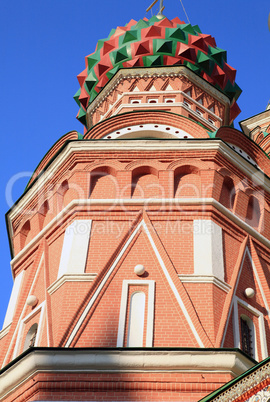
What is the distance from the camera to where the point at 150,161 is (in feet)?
40.0

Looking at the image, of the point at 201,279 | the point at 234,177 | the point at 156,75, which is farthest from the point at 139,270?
the point at 156,75

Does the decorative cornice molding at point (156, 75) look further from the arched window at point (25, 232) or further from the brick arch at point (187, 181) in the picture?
the arched window at point (25, 232)

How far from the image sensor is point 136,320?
10281 mm

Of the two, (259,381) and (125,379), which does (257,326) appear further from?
(259,381)

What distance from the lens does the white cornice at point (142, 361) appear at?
30.7 ft

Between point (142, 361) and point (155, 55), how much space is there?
8485 mm

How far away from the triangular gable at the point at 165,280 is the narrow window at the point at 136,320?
441 mm

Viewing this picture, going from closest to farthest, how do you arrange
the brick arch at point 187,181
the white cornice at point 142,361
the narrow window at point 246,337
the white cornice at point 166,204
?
the white cornice at point 142,361 < the narrow window at point 246,337 < the white cornice at point 166,204 < the brick arch at point 187,181

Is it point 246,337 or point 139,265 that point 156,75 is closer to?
point 139,265

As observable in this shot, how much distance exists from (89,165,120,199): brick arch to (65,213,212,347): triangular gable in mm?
738

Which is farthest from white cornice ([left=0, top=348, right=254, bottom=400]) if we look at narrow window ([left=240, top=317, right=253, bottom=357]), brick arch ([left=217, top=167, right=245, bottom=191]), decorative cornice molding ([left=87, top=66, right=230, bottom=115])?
decorative cornice molding ([left=87, top=66, right=230, bottom=115])

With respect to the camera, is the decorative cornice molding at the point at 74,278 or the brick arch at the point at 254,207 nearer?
the decorative cornice molding at the point at 74,278

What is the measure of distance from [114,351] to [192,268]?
6.44 ft

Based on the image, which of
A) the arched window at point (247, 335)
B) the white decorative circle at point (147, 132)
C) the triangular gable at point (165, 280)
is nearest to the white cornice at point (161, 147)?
the white decorative circle at point (147, 132)
